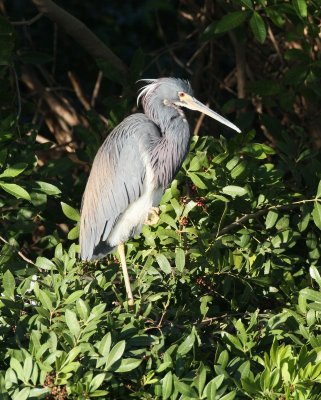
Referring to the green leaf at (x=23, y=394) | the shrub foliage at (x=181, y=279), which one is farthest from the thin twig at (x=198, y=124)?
the green leaf at (x=23, y=394)

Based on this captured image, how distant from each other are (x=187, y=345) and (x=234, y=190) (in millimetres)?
965

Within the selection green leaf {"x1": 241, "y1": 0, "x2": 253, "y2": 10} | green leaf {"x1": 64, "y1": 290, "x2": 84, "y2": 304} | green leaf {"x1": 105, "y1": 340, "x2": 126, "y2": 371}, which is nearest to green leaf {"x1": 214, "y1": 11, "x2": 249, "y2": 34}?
green leaf {"x1": 241, "y1": 0, "x2": 253, "y2": 10}

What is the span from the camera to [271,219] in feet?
14.3

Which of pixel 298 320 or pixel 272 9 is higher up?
pixel 272 9

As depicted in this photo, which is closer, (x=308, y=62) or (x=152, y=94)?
(x=152, y=94)

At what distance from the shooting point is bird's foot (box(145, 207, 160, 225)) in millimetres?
4355

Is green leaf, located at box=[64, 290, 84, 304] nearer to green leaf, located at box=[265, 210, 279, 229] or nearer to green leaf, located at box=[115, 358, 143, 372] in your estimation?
green leaf, located at box=[115, 358, 143, 372]

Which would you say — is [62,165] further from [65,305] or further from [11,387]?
[11,387]

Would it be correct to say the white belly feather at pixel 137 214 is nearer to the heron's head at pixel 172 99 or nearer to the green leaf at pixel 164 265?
the heron's head at pixel 172 99

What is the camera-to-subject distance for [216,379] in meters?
3.12

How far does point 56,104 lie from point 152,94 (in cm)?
182

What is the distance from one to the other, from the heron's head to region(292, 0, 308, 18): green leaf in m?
0.60

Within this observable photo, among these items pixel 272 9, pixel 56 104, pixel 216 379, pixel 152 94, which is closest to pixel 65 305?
pixel 216 379

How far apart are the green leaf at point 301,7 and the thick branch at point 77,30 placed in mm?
1214
